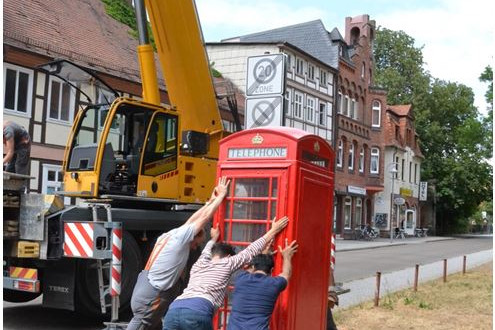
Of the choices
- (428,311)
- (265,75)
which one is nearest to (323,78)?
(428,311)

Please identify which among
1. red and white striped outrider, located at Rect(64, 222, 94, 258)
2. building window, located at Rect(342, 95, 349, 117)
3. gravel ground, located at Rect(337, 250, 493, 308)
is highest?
building window, located at Rect(342, 95, 349, 117)

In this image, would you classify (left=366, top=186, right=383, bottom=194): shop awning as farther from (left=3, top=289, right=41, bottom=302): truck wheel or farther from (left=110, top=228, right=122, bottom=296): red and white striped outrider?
(left=110, top=228, right=122, bottom=296): red and white striped outrider

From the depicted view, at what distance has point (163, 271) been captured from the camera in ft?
19.1

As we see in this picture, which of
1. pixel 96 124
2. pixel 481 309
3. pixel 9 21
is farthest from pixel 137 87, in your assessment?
pixel 481 309

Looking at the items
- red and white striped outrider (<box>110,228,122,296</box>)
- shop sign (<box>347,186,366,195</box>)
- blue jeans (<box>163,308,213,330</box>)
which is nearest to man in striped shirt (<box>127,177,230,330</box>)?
blue jeans (<box>163,308,213,330</box>)

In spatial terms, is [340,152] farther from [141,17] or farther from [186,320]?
[186,320]

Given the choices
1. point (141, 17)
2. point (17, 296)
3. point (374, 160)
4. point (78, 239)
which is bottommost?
point (17, 296)

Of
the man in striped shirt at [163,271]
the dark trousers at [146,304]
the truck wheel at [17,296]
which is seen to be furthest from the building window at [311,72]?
the dark trousers at [146,304]

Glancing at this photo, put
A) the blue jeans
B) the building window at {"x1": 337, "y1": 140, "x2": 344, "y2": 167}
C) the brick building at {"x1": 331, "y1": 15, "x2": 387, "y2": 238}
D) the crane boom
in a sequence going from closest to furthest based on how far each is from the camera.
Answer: the blue jeans → the crane boom → the building window at {"x1": 337, "y1": 140, "x2": 344, "y2": 167} → the brick building at {"x1": 331, "y1": 15, "x2": 387, "y2": 238}

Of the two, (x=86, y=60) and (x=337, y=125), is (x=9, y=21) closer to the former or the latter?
(x=86, y=60)

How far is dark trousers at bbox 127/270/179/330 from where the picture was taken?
5906mm

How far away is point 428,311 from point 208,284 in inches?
274

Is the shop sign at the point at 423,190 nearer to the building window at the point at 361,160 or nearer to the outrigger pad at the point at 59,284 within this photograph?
the building window at the point at 361,160

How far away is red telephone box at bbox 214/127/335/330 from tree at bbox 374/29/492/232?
49.2 m
